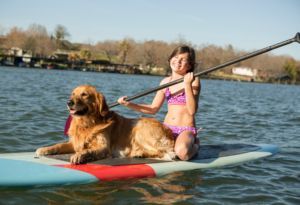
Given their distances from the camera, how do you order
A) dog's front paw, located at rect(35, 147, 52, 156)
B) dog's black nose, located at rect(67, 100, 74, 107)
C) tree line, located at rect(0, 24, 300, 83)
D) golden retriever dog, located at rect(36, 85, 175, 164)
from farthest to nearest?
1. tree line, located at rect(0, 24, 300, 83)
2. dog's front paw, located at rect(35, 147, 52, 156)
3. golden retriever dog, located at rect(36, 85, 175, 164)
4. dog's black nose, located at rect(67, 100, 74, 107)

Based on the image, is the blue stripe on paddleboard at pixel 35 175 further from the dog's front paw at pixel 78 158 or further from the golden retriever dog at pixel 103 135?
the golden retriever dog at pixel 103 135

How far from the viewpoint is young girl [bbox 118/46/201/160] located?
6387 millimetres

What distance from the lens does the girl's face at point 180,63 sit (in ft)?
22.0

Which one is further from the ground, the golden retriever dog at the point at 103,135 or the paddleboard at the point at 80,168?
the golden retriever dog at the point at 103,135

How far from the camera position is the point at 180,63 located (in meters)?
6.80

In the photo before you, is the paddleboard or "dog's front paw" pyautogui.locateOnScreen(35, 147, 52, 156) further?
"dog's front paw" pyautogui.locateOnScreen(35, 147, 52, 156)

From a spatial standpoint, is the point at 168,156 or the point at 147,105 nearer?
the point at 168,156

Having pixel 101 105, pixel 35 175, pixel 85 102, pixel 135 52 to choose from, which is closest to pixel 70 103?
pixel 85 102

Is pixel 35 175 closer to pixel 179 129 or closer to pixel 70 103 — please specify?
pixel 70 103

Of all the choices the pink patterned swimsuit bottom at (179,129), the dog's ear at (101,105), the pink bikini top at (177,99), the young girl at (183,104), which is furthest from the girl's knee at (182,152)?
the dog's ear at (101,105)

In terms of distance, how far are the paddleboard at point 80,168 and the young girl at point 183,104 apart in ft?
0.92

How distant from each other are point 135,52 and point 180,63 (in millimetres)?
116758

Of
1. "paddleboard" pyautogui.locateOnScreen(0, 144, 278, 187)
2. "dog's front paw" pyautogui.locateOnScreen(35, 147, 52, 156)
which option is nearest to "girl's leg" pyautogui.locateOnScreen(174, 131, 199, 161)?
"paddleboard" pyautogui.locateOnScreen(0, 144, 278, 187)

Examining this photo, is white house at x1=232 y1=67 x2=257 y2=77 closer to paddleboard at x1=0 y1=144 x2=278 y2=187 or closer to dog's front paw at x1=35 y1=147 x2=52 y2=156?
paddleboard at x1=0 y1=144 x2=278 y2=187
